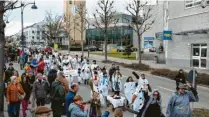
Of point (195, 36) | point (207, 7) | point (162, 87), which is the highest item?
point (207, 7)

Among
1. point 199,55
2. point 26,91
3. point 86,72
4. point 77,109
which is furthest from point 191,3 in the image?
point 77,109

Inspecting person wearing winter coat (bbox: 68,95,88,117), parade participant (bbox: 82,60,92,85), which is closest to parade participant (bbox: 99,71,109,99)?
parade participant (bbox: 82,60,92,85)

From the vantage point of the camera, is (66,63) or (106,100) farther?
(66,63)

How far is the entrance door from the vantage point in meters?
33.0

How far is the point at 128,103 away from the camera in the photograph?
48.6ft

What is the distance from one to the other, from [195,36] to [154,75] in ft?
22.2

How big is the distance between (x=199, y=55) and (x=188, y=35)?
2472 mm

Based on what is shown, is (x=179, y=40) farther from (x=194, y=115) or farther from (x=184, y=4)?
(x=194, y=115)

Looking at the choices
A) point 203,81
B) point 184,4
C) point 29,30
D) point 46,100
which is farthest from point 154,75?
point 29,30

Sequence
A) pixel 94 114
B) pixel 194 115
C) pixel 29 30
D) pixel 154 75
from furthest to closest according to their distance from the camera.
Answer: pixel 29 30
pixel 154 75
pixel 194 115
pixel 94 114

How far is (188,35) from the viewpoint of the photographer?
3500 centimetres

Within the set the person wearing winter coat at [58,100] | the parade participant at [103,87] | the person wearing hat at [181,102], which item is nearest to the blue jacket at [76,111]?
the person wearing winter coat at [58,100]

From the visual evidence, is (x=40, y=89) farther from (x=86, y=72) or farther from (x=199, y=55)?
(x=199, y=55)

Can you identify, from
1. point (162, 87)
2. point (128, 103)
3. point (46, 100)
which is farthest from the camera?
point (162, 87)
